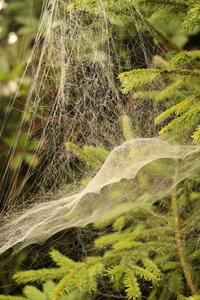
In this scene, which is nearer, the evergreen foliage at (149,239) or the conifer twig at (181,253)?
the evergreen foliage at (149,239)

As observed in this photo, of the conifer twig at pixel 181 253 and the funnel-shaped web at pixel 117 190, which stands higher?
the funnel-shaped web at pixel 117 190

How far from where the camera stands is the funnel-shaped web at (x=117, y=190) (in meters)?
1.72

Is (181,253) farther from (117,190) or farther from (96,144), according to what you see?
(96,144)

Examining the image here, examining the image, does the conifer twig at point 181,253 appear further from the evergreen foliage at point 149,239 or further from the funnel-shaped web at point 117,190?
the funnel-shaped web at point 117,190

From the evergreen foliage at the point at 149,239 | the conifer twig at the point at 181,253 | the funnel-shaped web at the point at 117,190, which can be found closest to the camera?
the evergreen foliage at the point at 149,239

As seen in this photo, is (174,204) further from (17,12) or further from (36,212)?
(17,12)

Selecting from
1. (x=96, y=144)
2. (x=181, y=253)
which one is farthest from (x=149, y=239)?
(x=96, y=144)

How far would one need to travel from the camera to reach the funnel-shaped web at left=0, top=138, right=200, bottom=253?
172 cm

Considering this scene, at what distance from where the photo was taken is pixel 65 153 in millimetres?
2146

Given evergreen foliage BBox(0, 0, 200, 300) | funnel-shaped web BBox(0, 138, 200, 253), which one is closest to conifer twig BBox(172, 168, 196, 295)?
evergreen foliage BBox(0, 0, 200, 300)

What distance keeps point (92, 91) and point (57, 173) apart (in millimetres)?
508

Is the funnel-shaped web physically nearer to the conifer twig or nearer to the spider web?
the spider web

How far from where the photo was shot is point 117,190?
1.86 meters

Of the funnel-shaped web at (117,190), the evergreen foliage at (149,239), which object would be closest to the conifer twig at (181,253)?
the evergreen foliage at (149,239)
